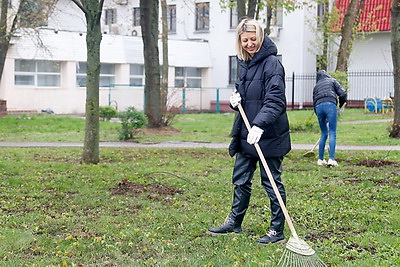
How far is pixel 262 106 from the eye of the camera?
605 centimetres

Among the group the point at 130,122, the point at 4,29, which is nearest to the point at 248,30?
the point at 130,122

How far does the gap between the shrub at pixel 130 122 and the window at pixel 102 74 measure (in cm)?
1714

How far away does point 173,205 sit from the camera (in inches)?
306

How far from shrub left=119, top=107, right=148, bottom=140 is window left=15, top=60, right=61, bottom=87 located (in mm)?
15654

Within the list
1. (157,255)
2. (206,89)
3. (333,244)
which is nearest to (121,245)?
(157,255)

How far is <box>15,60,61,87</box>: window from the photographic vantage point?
1244 inches

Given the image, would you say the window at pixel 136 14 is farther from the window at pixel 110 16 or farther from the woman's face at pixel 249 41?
Result: the woman's face at pixel 249 41

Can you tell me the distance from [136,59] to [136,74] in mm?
1122

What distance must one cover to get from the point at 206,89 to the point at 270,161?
→ 1275 inches

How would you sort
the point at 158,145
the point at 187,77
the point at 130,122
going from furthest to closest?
the point at 187,77 < the point at 130,122 < the point at 158,145

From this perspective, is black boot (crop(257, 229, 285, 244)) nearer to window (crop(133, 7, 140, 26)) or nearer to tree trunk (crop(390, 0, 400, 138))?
tree trunk (crop(390, 0, 400, 138))

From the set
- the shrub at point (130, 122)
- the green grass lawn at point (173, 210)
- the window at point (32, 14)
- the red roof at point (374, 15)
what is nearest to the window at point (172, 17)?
the red roof at point (374, 15)

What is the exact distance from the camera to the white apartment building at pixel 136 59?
3148 cm

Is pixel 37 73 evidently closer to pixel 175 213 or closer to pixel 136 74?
pixel 136 74
